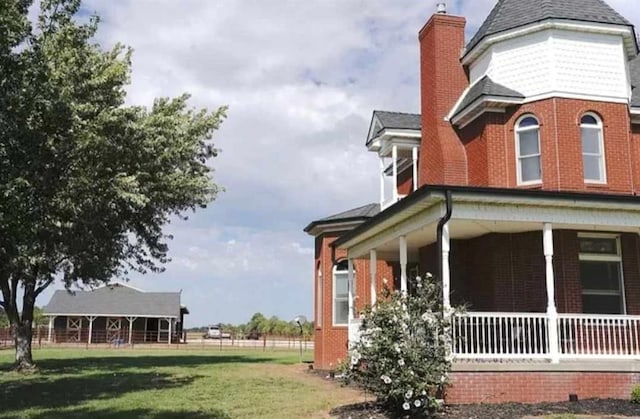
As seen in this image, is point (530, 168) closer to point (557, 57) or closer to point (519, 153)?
point (519, 153)

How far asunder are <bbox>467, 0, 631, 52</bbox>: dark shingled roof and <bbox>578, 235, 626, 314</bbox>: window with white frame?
18.9 feet

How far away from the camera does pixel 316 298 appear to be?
25484 mm

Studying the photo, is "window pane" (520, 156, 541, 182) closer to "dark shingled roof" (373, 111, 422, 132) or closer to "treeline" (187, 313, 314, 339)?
"dark shingled roof" (373, 111, 422, 132)

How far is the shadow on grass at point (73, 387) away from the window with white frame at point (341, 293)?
5.31 meters

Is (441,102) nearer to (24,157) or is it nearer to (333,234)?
(333,234)

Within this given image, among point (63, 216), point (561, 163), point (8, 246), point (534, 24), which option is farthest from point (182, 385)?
point (534, 24)

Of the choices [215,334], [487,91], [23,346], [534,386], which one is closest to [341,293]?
[487,91]

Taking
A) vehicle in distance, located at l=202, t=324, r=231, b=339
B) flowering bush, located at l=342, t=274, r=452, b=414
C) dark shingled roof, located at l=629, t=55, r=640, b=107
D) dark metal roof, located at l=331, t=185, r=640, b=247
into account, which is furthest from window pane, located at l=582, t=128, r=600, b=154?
vehicle in distance, located at l=202, t=324, r=231, b=339

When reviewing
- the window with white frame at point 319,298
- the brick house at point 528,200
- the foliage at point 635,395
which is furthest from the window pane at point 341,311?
the foliage at point 635,395

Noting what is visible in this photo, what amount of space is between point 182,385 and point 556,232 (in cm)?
1060

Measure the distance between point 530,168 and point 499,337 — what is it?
5231mm

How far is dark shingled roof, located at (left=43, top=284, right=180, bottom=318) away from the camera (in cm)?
6031

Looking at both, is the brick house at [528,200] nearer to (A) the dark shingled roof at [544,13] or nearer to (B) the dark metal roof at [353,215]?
(A) the dark shingled roof at [544,13]

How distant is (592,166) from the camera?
16922 millimetres
